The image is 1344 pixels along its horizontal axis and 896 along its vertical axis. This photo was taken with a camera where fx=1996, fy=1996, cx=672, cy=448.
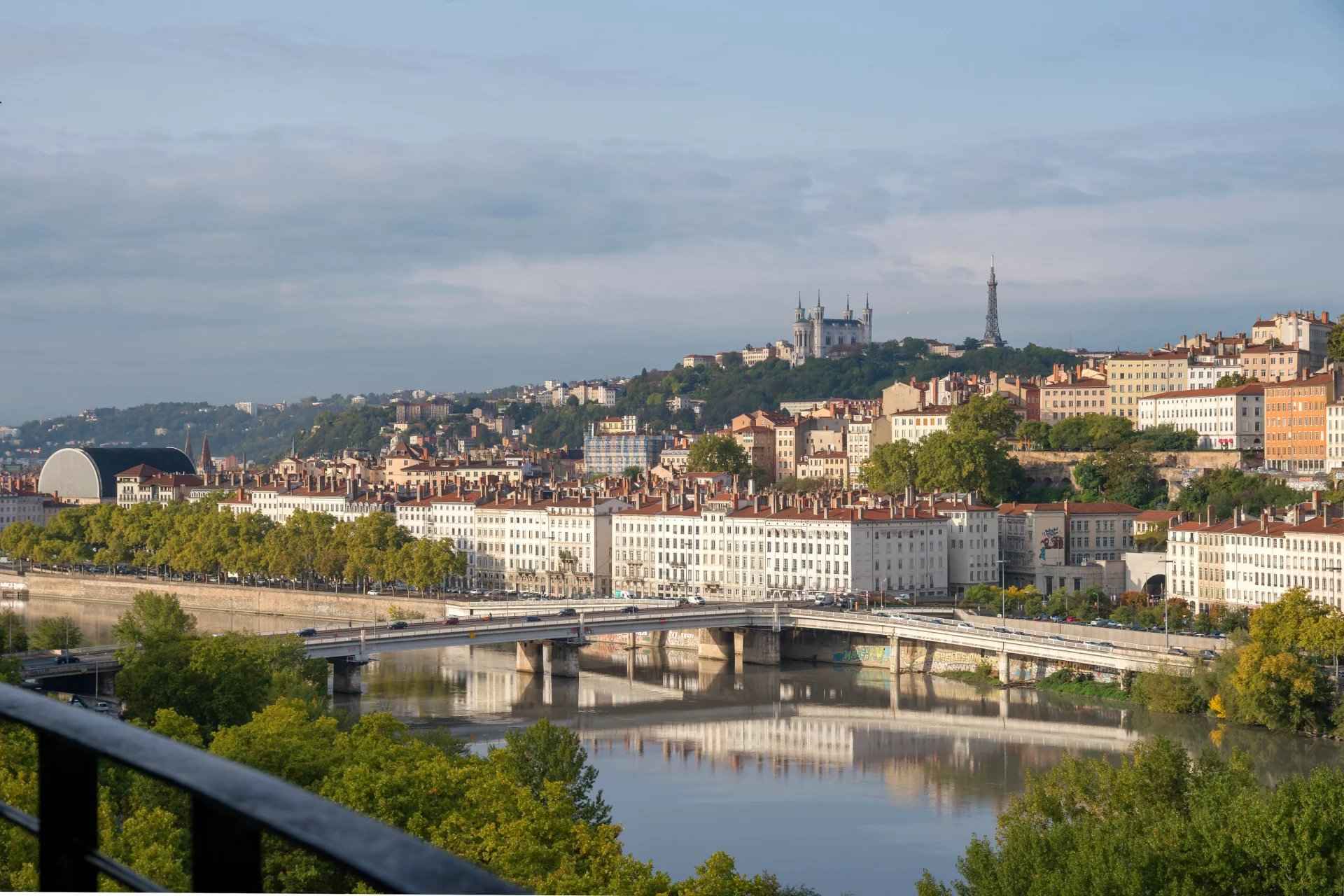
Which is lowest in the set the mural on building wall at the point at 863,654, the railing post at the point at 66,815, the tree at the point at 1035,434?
the mural on building wall at the point at 863,654

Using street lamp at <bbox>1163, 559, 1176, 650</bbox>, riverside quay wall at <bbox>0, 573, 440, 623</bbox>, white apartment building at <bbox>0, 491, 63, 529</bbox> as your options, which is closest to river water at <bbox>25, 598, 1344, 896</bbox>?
street lamp at <bbox>1163, 559, 1176, 650</bbox>

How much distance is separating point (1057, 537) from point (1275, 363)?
10.5 metres

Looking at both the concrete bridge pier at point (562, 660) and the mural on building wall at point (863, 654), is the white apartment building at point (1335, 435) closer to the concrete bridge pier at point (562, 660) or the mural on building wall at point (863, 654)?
the mural on building wall at point (863, 654)

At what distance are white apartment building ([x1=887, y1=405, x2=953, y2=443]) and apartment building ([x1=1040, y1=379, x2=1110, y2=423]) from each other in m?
2.26

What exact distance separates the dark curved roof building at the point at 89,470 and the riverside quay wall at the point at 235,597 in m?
13.8

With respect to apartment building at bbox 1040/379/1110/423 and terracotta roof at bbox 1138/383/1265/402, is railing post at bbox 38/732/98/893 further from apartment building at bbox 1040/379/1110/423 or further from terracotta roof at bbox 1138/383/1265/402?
apartment building at bbox 1040/379/1110/423

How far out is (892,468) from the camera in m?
39.5

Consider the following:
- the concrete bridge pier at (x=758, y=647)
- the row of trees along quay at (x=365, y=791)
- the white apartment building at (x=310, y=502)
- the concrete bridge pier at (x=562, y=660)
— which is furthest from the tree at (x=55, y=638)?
the white apartment building at (x=310, y=502)

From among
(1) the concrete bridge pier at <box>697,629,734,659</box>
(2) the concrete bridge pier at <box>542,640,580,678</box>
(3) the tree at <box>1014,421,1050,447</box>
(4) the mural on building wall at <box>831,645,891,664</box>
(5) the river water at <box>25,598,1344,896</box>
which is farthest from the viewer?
(3) the tree at <box>1014,421,1050,447</box>

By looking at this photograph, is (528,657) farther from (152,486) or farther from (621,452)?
(621,452)

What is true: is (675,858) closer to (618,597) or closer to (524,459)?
(618,597)

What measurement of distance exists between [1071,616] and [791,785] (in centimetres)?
1220

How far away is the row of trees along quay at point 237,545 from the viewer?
36906 millimetres

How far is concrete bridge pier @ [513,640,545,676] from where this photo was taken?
27.1 meters
